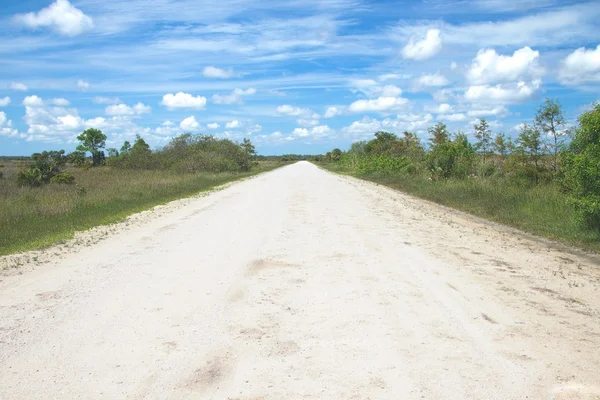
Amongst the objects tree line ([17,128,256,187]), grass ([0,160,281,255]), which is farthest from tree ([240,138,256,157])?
grass ([0,160,281,255])

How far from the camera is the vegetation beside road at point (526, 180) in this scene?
11.2 meters

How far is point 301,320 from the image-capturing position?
5883 millimetres

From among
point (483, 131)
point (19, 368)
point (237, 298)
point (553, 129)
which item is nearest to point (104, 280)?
point (237, 298)

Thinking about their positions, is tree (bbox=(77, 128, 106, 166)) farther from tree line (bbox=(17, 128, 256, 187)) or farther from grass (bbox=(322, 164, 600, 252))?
grass (bbox=(322, 164, 600, 252))

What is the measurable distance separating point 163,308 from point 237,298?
96cm

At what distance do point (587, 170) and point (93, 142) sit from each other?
61.6 m

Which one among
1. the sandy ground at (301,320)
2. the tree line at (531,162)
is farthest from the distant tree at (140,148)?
the sandy ground at (301,320)

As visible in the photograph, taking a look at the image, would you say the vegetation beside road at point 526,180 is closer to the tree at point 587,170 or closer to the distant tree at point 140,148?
the tree at point 587,170

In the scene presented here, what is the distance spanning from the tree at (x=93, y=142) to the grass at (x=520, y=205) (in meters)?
48.3

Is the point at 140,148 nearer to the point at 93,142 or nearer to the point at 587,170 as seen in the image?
the point at 93,142

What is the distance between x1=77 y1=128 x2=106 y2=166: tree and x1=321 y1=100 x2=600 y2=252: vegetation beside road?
39.6 metres

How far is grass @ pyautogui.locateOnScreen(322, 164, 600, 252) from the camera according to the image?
12000 mm

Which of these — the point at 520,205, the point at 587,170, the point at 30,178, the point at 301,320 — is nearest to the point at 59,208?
the point at 30,178

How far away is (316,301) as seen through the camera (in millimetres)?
6613
